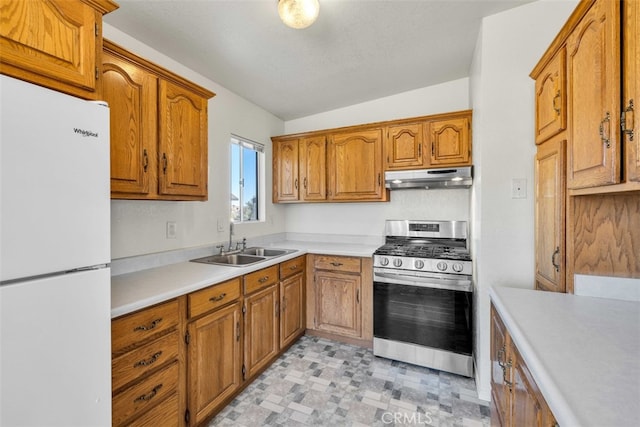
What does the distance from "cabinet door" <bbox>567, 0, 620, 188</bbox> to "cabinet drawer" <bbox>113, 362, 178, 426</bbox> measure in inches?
81.5

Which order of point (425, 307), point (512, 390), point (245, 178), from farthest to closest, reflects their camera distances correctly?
point (245, 178), point (425, 307), point (512, 390)

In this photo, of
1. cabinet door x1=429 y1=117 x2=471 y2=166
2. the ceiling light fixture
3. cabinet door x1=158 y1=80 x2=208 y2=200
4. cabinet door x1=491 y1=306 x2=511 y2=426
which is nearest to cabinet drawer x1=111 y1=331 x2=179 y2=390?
cabinet door x1=158 y1=80 x2=208 y2=200

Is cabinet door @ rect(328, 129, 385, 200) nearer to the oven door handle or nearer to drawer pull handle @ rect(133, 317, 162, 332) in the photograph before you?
the oven door handle

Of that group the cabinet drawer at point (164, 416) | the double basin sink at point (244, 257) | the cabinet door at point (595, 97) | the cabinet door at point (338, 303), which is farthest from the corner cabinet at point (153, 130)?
the cabinet door at point (595, 97)

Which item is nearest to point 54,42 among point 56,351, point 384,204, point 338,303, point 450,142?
point 56,351

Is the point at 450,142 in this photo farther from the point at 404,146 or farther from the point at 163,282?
the point at 163,282

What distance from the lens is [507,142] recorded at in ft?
6.13

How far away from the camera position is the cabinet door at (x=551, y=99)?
1.33 m

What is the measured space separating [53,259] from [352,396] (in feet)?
6.26

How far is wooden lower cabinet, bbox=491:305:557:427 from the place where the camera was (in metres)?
0.83

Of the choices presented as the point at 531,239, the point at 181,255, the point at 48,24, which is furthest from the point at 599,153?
the point at 181,255

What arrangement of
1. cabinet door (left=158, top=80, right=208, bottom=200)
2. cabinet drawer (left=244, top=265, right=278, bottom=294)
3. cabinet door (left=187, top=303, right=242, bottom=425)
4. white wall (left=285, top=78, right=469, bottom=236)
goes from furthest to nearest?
white wall (left=285, top=78, right=469, bottom=236) < cabinet drawer (left=244, top=265, right=278, bottom=294) < cabinet door (left=158, top=80, right=208, bottom=200) < cabinet door (left=187, top=303, right=242, bottom=425)

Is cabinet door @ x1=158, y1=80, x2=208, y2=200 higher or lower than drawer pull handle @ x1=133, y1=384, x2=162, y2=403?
higher

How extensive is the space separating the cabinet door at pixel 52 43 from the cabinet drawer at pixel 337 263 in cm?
213
